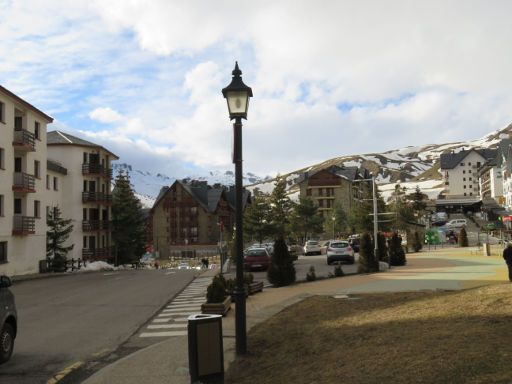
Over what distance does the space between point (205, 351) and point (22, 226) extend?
3010 centimetres

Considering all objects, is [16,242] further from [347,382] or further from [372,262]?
[347,382]

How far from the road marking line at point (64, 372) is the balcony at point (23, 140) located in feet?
91.5

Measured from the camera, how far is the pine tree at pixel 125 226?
61062 millimetres

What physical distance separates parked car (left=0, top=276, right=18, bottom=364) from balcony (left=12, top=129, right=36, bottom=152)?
26.8m

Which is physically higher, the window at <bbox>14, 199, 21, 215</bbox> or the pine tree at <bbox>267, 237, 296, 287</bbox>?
the window at <bbox>14, 199, 21, 215</bbox>

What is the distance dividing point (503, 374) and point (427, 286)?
1128cm

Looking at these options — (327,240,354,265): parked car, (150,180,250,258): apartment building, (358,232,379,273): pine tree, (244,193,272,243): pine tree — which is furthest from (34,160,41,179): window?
(150,180,250,258): apartment building

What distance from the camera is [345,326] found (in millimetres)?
9438

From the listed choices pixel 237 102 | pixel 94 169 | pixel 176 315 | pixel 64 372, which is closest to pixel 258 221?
pixel 94 169

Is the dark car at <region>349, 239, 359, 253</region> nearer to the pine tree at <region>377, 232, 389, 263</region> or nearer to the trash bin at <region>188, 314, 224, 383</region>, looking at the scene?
the pine tree at <region>377, 232, 389, 263</region>

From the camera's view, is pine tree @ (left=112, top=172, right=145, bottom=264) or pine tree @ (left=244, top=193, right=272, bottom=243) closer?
pine tree @ (left=244, top=193, right=272, bottom=243)

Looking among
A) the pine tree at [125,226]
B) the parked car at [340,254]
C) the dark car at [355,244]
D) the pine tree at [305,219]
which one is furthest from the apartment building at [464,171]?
the parked car at [340,254]

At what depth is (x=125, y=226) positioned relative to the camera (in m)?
61.4

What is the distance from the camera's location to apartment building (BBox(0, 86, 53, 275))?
105ft
